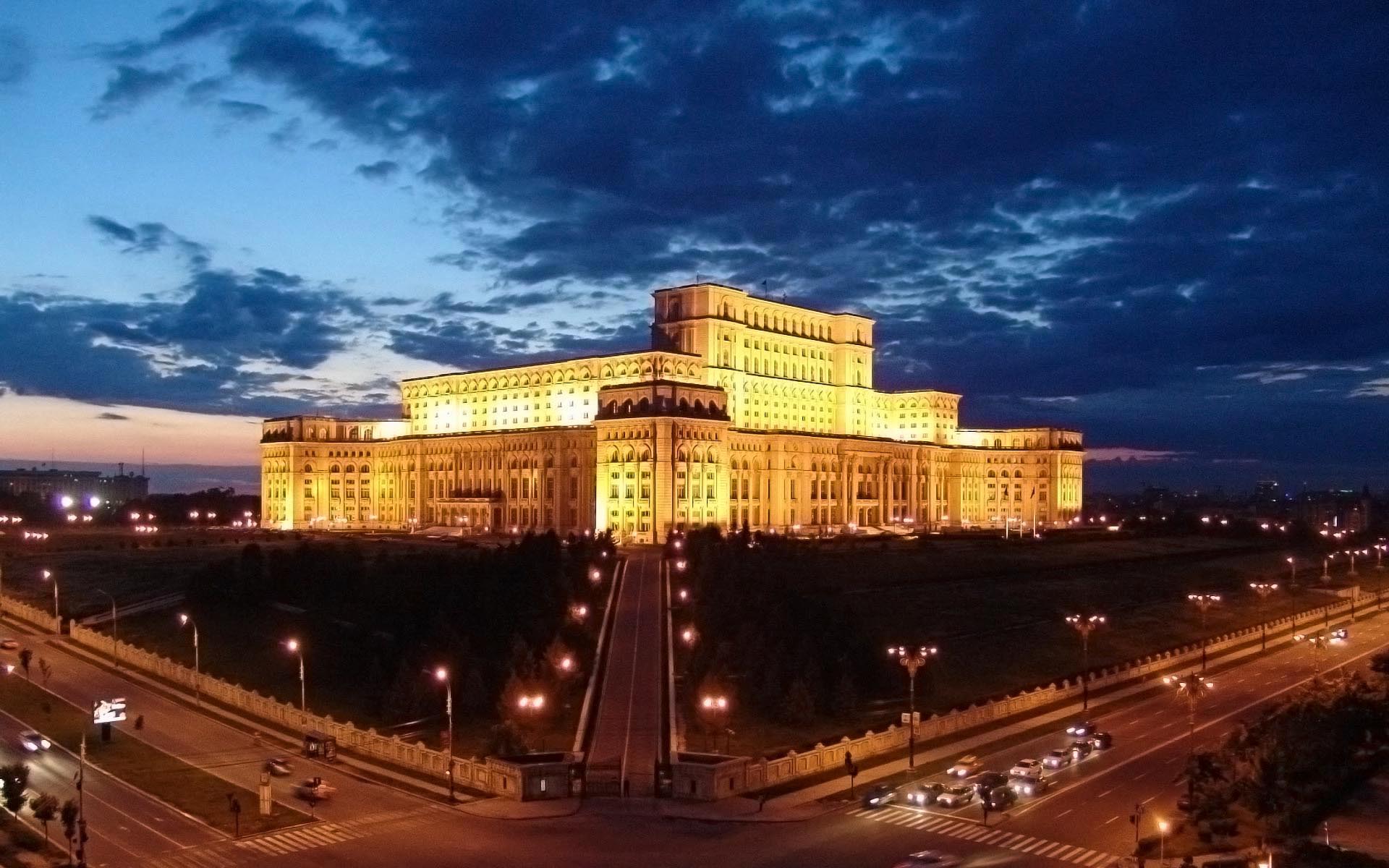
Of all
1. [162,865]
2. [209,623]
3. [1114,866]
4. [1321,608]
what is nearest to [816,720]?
[1114,866]

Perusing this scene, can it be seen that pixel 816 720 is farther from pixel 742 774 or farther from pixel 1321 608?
pixel 1321 608

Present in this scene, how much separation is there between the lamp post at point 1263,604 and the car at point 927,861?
2293 inches

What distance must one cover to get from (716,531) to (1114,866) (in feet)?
234

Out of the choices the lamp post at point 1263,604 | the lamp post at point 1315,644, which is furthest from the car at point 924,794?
the lamp post at point 1263,604

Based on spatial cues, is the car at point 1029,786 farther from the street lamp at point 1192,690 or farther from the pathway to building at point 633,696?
the pathway to building at point 633,696

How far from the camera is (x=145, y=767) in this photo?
1983 inches

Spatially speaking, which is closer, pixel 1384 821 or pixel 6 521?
pixel 1384 821

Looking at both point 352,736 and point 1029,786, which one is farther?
point 352,736

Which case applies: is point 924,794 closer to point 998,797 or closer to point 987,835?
point 998,797

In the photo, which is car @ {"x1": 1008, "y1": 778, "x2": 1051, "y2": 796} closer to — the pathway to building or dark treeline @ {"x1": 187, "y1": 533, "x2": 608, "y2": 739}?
the pathway to building

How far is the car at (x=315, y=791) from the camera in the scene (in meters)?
44.8

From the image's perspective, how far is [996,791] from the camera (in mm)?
43188

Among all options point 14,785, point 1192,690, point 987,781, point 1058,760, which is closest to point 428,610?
point 14,785

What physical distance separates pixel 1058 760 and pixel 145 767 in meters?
36.5
